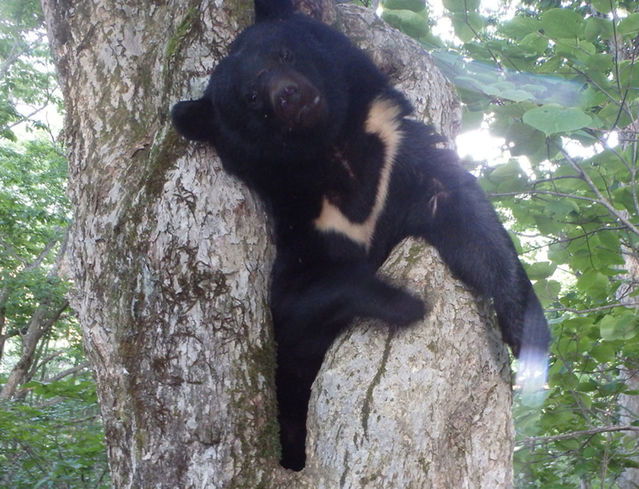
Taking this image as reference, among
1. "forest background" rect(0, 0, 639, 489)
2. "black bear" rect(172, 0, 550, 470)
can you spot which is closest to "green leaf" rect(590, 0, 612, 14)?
"forest background" rect(0, 0, 639, 489)

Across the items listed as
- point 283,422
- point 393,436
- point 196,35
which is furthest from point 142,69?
point 393,436

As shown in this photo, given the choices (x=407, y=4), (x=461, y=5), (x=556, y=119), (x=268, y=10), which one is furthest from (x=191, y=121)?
(x=407, y=4)

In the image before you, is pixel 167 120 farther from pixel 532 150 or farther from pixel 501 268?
pixel 532 150

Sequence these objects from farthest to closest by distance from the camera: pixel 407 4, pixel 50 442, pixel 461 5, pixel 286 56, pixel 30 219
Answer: pixel 30 219, pixel 50 442, pixel 407 4, pixel 461 5, pixel 286 56

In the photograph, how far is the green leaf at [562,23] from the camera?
90.3 inches

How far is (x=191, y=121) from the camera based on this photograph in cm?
197

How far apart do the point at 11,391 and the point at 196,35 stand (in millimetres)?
8943

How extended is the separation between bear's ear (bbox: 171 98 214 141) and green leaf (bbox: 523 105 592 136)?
113 centimetres

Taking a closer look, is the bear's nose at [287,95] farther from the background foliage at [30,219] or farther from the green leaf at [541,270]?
the background foliage at [30,219]

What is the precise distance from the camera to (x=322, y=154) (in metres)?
2.44

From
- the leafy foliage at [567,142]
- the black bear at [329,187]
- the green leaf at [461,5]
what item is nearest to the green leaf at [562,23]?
the leafy foliage at [567,142]

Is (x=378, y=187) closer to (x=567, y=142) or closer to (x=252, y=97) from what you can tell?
(x=252, y=97)

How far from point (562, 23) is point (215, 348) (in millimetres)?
1893

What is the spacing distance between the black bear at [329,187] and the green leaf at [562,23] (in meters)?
0.65
